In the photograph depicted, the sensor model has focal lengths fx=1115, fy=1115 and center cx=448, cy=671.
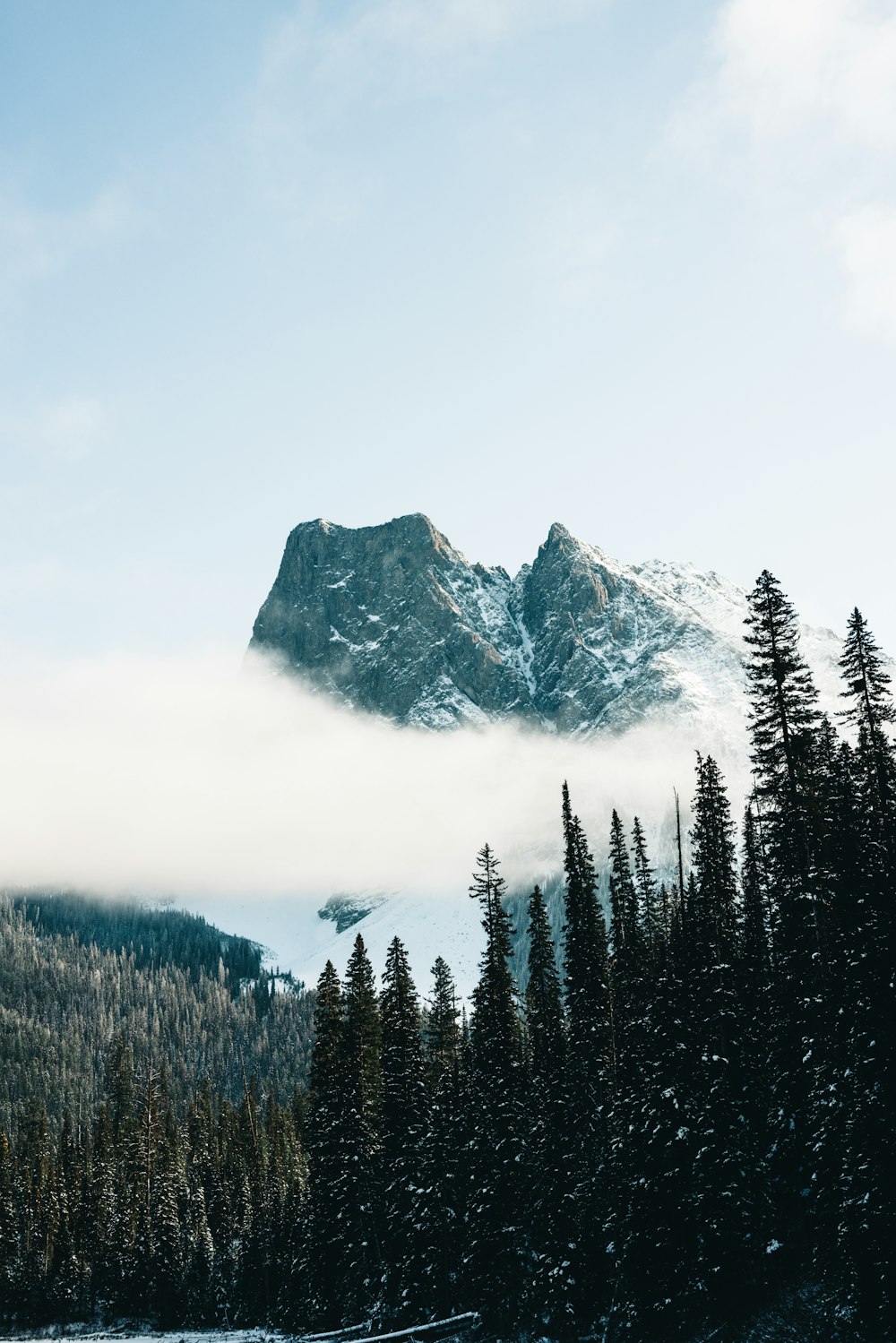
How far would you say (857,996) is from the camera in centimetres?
3250

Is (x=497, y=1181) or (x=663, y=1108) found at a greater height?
(x=663, y=1108)

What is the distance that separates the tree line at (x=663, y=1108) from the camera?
33.2 m

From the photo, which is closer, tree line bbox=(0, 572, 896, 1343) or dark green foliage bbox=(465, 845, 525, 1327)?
tree line bbox=(0, 572, 896, 1343)

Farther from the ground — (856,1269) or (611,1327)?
(856,1269)

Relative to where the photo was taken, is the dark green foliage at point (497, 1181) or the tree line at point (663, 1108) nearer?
the tree line at point (663, 1108)

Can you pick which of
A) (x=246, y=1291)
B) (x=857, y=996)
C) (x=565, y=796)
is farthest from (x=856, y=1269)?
(x=246, y=1291)

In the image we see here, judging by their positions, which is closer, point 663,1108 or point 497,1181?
point 663,1108

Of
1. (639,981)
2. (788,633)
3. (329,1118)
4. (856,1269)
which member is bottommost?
(856,1269)

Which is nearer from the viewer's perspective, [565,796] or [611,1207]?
[611,1207]

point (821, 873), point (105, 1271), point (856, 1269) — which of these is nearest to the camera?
point (856, 1269)

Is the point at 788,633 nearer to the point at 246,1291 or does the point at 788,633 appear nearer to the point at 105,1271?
the point at 246,1291

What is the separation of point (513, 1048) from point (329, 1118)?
10.6 meters

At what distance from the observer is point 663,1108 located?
37.5 m

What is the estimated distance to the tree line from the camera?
109 feet
